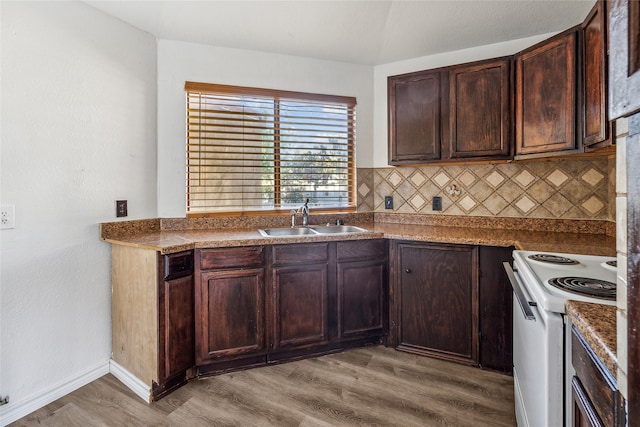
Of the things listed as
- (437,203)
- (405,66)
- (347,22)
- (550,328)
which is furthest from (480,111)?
(550,328)

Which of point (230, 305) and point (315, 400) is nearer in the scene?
point (315, 400)

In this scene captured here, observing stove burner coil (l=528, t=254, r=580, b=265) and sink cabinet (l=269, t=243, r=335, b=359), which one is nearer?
stove burner coil (l=528, t=254, r=580, b=265)

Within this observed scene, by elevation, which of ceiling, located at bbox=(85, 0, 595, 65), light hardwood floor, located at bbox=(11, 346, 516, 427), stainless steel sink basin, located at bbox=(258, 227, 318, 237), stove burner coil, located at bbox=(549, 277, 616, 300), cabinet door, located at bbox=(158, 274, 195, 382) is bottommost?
light hardwood floor, located at bbox=(11, 346, 516, 427)

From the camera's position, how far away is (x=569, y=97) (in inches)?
75.8

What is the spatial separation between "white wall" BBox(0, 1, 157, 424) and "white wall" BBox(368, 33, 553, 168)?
6.34ft

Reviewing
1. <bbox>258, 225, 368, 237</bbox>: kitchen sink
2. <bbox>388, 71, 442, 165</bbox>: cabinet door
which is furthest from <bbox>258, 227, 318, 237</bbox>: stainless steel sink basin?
<bbox>388, 71, 442, 165</bbox>: cabinet door

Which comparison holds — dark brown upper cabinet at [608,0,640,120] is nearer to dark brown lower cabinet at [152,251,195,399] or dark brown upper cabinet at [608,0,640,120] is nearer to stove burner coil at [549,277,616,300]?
stove burner coil at [549,277,616,300]

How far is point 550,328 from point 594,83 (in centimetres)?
138

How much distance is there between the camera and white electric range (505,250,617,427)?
1.05 meters

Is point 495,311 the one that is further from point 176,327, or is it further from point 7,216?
point 7,216

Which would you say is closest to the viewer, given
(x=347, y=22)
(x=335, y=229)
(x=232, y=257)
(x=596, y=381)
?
(x=596, y=381)

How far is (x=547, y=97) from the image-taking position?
2039 millimetres

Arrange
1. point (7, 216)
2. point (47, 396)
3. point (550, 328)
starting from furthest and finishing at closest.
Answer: point (47, 396) → point (7, 216) → point (550, 328)

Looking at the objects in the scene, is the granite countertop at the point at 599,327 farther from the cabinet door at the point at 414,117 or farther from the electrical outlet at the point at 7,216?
the electrical outlet at the point at 7,216
